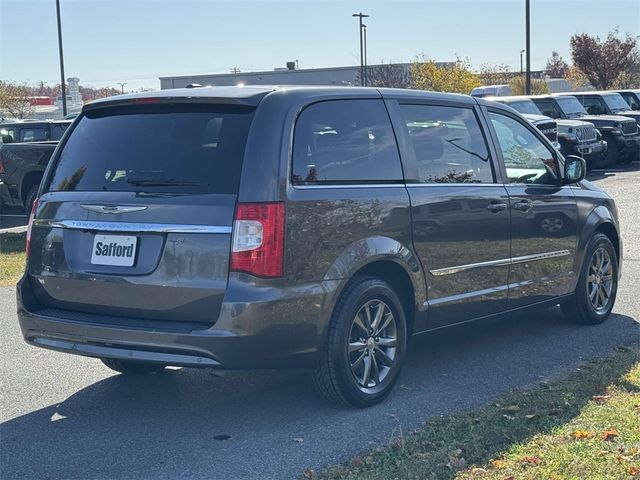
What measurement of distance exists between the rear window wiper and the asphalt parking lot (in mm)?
1368

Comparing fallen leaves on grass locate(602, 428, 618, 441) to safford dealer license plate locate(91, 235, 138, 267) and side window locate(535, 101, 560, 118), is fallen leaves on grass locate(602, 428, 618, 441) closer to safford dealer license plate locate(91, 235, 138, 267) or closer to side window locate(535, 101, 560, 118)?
safford dealer license plate locate(91, 235, 138, 267)

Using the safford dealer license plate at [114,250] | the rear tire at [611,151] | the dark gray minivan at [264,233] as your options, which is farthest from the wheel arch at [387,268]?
the rear tire at [611,151]

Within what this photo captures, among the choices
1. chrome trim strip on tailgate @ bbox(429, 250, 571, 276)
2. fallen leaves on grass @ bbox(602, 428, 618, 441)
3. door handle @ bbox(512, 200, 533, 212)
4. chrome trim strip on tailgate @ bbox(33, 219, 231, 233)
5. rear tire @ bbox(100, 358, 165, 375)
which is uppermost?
chrome trim strip on tailgate @ bbox(33, 219, 231, 233)

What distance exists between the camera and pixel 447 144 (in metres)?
6.20

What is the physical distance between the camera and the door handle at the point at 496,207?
6320 mm

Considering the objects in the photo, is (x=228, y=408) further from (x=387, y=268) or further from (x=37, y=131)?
(x=37, y=131)

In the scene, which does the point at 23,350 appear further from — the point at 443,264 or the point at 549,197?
the point at 549,197

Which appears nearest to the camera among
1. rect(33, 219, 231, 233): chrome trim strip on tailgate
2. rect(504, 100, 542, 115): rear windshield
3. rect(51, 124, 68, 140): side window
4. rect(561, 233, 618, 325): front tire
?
rect(33, 219, 231, 233): chrome trim strip on tailgate

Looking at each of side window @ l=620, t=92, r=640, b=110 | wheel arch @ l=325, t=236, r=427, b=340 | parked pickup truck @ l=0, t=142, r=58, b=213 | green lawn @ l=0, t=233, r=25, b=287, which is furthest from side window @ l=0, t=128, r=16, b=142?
side window @ l=620, t=92, r=640, b=110

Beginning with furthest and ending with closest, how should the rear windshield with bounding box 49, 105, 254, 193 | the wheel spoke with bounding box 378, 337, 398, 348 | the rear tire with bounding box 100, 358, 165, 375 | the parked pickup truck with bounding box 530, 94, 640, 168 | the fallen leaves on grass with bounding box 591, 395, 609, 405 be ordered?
the parked pickup truck with bounding box 530, 94, 640, 168 < the rear tire with bounding box 100, 358, 165, 375 < the wheel spoke with bounding box 378, 337, 398, 348 < the fallen leaves on grass with bounding box 591, 395, 609, 405 < the rear windshield with bounding box 49, 105, 254, 193

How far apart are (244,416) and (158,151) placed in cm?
161

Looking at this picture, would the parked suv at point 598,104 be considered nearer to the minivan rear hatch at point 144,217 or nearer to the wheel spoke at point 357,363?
the wheel spoke at point 357,363

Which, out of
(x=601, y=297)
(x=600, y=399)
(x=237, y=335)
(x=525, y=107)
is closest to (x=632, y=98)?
(x=525, y=107)

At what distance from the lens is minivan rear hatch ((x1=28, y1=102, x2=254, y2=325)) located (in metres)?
4.81
